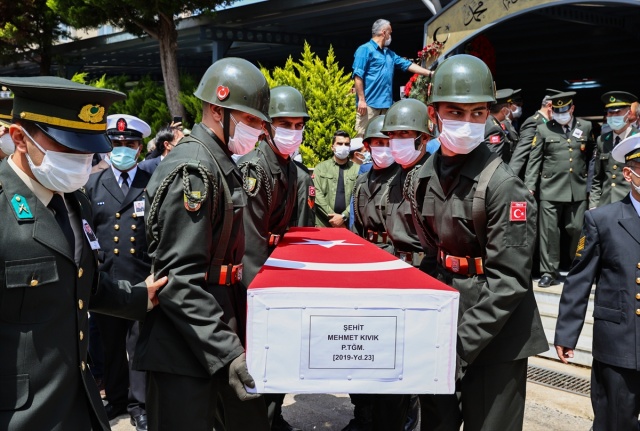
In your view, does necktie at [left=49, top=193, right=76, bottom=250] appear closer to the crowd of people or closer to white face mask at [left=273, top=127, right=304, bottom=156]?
the crowd of people

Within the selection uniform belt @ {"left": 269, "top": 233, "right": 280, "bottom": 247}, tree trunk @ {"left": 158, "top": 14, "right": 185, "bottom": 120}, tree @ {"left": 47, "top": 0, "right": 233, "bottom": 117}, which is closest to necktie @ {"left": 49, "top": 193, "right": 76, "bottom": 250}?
uniform belt @ {"left": 269, "top": 233, "right": 280, "bottom": 247}

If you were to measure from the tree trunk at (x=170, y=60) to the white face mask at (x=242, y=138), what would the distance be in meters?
12.8

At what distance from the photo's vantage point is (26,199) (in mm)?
2480

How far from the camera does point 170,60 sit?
15898 mm

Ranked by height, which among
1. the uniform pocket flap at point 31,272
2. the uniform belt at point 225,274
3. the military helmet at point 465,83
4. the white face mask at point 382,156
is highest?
the military helmet at point 465,83

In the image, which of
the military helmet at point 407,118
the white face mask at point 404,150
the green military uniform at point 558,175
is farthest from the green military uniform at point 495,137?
the white face mask at point 404,150

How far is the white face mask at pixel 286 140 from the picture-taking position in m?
5.24

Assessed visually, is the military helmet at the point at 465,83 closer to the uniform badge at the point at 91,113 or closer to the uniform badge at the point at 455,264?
the uniform badge at the point at 455,264

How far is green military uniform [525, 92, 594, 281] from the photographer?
8.43 m

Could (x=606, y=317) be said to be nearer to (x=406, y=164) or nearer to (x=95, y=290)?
(x=406, y=164)

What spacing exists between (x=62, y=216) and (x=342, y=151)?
18.9 ft

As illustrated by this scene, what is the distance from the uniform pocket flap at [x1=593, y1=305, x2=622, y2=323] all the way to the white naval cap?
3.61 meters

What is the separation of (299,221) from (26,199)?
4115 millimetres

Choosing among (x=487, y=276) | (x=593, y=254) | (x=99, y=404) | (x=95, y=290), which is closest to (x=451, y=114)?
(x=487, y=276)
